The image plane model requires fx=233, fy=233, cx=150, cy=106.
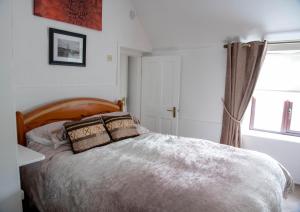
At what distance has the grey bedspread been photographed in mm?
1521

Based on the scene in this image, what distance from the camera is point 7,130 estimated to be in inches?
67.6

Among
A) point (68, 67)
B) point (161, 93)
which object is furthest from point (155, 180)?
point (161, 93)

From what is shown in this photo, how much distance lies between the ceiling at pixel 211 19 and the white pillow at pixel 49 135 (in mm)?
2479

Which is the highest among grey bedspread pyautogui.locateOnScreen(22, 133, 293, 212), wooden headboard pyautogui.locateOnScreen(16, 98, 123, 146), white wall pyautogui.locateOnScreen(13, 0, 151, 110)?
white wall pyautogui.locateOnScreen(13, 0, 151, 110)

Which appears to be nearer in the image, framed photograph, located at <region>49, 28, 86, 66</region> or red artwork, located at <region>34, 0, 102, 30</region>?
red artwork, located at <region>34, 0, 102, 30</region>

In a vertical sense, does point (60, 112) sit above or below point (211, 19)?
below

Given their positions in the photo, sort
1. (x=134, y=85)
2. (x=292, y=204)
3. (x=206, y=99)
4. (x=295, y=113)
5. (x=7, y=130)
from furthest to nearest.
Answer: (x=134, y=85) → (x=206, y=99) → (x=295, y=113) → (x=292, y=204) → (x=7, y=130)

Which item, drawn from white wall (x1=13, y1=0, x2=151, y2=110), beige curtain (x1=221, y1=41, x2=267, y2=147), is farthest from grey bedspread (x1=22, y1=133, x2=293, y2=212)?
beige curtain (x1=221, y1=41, x2=267, y2=147)

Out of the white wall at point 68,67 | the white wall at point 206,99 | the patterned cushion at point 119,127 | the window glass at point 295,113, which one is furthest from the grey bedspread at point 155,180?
the window glass at point 295,113

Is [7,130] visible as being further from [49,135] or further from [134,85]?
[134,85]

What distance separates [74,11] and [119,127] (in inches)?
64.7

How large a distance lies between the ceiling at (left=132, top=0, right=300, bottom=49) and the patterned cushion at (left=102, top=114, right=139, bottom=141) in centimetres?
188

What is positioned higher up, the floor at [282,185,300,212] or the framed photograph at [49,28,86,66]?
the framed photograph at [49,28,86,66]

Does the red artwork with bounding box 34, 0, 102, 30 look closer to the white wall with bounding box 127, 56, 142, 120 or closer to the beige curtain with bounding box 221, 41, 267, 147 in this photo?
the white wall with bounding box 127, 56, 142, 120
